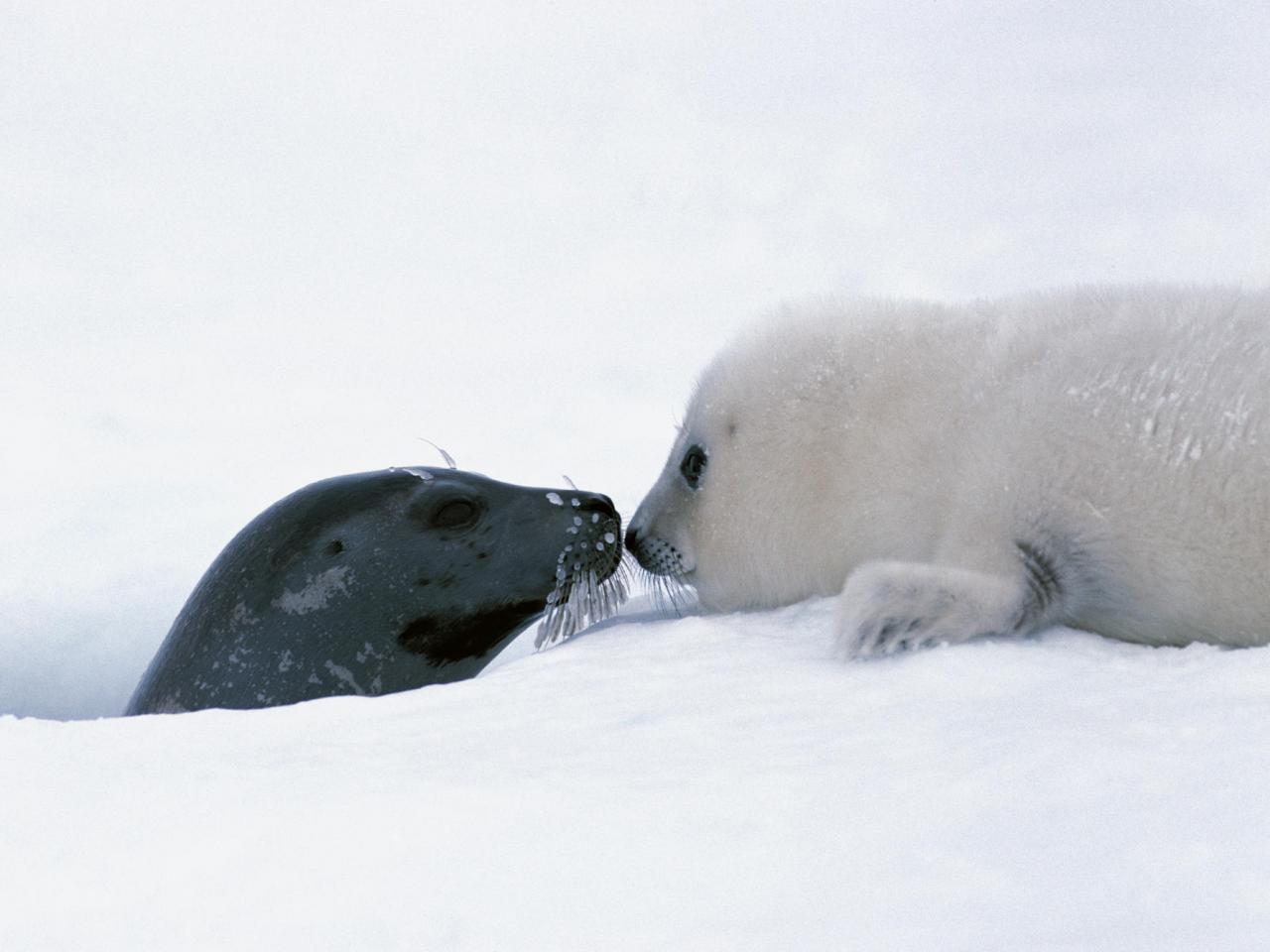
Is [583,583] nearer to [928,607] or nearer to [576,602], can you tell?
[576,602]

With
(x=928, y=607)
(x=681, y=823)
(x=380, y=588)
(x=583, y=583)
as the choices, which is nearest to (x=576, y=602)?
(x=583, y=583)

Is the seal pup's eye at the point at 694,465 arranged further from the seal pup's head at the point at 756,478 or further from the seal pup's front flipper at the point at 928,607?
the seal pup's front flipper at the point at 928,607

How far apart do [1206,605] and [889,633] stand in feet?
2.68

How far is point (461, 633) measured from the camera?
4750mm

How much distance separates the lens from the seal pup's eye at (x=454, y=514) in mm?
4812

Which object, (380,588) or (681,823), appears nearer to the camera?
(681,823)

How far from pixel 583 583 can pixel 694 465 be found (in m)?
0.68

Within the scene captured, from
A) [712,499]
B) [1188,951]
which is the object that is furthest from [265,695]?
[1188,951]

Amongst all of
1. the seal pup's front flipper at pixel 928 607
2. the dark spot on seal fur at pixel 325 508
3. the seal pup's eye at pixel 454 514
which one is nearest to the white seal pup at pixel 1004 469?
the seal pup's front flipper at pixel 928 607

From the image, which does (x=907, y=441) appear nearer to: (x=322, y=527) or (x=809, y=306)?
(x=809, y=306)

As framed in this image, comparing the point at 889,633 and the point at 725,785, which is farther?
the point at 889,633

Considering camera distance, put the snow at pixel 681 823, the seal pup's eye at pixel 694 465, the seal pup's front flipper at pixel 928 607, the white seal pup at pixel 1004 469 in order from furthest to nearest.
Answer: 1. the seal pup's eye at pixel 694 465
2. the white seal pup at pixel 1004 469
3. the seal pup's front flipper at pixel 928 607
4. the snow at pixel 681 823

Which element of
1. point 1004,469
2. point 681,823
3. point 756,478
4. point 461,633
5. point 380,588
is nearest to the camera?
point 681,823

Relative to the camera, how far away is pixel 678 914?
173 cm
